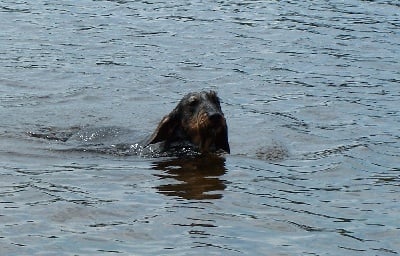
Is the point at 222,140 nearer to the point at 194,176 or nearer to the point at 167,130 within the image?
the point at 167,130

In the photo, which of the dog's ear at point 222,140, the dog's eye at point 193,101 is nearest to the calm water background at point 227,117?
the dog's ear at point 222,140

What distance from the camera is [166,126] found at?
1123 centimetres

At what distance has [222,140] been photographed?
1110 centimetres

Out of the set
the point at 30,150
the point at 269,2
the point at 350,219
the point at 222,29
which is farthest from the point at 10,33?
the point at 350,219

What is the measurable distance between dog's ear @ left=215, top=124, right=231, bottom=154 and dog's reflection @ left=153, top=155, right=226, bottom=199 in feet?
0.42

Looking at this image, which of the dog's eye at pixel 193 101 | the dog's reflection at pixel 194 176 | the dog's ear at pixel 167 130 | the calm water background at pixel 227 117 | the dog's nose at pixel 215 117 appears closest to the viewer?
the calm water background at pixel 227 117

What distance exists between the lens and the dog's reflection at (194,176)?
955 centimetres

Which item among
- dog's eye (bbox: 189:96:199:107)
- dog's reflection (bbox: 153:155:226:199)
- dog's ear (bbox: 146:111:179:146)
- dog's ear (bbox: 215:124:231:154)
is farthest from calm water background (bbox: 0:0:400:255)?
dog's eye (bbox: 189:96:199:107)

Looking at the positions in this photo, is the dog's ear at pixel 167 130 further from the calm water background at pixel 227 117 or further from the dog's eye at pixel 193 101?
the calm water background at pixel 227 117

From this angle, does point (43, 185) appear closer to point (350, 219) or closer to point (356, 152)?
point (350, 219)

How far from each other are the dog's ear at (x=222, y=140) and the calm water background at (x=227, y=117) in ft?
0.77

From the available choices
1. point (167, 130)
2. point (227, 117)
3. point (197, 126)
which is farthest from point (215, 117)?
point (227, 117)

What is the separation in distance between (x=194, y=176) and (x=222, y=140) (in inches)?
34.0

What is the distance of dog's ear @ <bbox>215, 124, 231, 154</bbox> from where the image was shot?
11.0 meters
